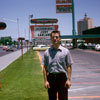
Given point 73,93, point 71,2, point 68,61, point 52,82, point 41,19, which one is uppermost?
point 71,2

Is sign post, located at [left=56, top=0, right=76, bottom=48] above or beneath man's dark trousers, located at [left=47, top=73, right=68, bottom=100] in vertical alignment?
above

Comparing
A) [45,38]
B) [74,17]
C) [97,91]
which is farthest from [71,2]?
[97,91]

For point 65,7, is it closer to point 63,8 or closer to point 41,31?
point 63,8

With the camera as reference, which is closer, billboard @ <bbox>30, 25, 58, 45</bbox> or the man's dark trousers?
the man's dark trousers

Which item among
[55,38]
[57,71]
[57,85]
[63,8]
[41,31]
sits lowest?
[57,85]

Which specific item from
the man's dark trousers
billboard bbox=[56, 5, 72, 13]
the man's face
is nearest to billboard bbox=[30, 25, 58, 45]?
billboard bbox=[56, 5, 72, 13]

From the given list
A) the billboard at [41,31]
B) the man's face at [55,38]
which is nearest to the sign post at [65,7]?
the billboard at [41,31]

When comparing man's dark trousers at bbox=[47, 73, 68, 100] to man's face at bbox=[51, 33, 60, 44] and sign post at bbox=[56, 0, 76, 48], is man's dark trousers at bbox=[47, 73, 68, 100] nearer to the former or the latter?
man's face at bbox=[51, 33, 60, 44]

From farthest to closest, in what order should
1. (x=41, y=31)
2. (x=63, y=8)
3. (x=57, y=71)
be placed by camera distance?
(x=63, y=8)
(x=41, y=31)
(x=57, y=71)

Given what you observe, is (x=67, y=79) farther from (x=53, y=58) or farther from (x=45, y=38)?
(x=45, y=38)

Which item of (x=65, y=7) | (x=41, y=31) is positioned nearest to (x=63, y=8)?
(x=65, y=7)

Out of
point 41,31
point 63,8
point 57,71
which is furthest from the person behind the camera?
point 63,8

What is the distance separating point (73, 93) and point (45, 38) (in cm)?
3328

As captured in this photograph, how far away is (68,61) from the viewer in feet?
14.1
